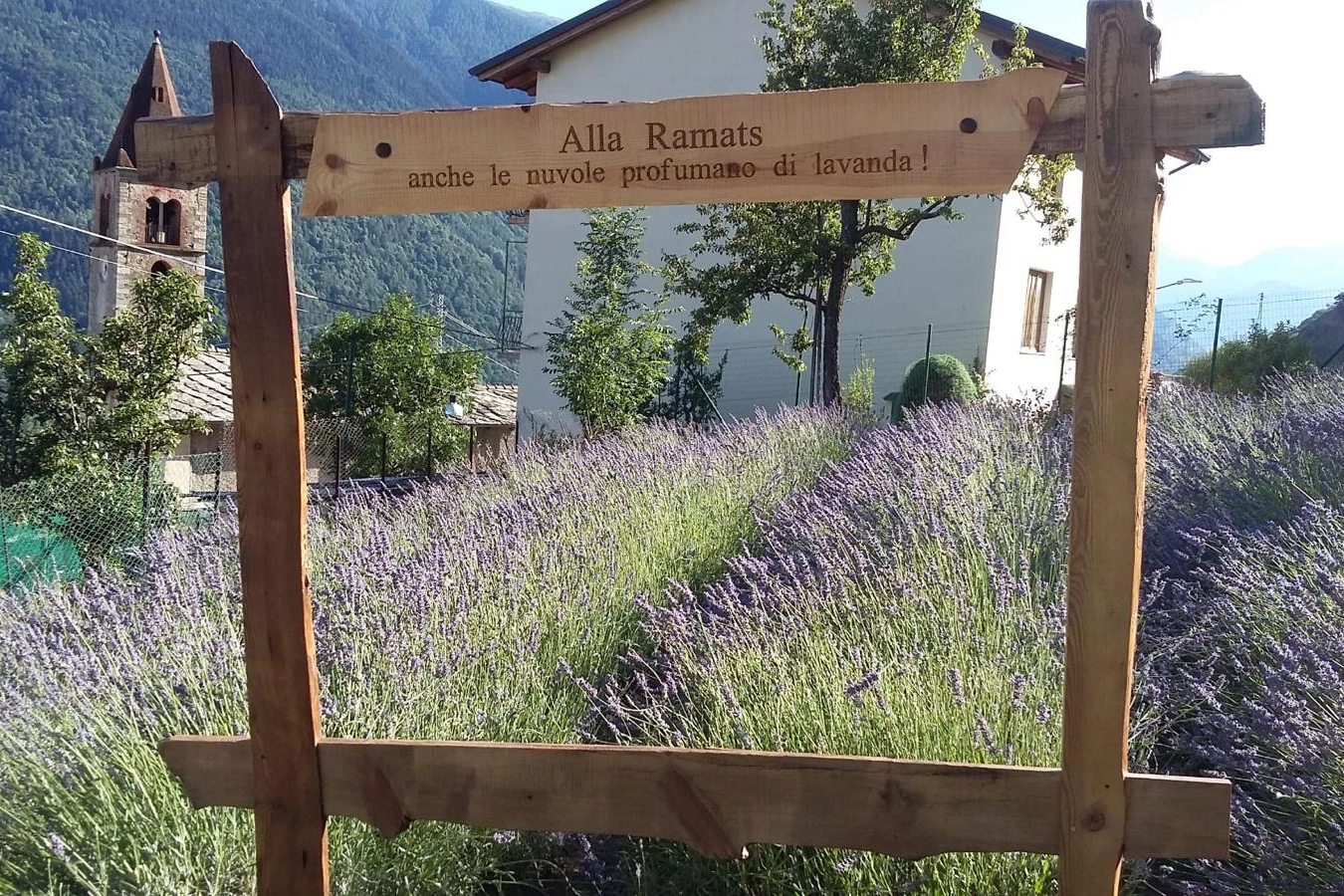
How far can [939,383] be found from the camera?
16.1 metres

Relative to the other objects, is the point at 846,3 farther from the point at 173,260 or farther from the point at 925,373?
the point at 173,260

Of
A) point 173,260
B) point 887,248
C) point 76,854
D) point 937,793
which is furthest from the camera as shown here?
point 173,260

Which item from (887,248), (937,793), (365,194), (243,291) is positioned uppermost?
(887,248)

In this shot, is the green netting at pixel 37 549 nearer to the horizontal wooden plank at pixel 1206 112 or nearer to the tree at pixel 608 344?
the tree at pixel 608 344

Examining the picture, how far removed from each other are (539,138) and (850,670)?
154cm

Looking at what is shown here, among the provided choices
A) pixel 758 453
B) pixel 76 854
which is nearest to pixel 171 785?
pixel 76 854

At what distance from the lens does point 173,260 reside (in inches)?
1982

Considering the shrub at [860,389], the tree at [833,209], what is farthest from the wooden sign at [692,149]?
the shrub at [860,389]

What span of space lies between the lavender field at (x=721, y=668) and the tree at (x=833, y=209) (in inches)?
360

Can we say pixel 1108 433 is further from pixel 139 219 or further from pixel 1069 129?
pixel 139 219

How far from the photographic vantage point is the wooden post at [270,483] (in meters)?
2.48

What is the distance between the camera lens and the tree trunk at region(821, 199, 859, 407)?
14.8 m

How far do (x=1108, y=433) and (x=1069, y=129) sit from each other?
22.5 inches

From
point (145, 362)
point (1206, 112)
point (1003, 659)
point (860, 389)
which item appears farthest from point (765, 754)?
point (145, 362)
